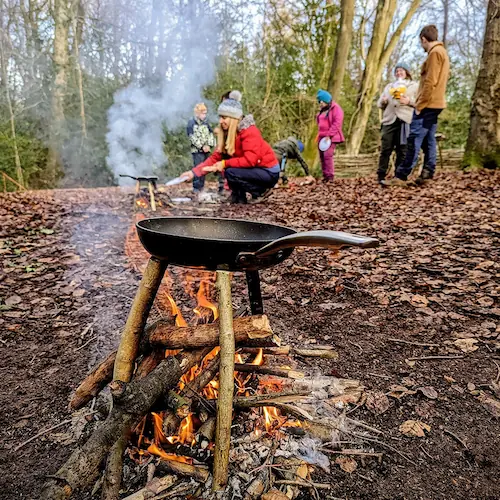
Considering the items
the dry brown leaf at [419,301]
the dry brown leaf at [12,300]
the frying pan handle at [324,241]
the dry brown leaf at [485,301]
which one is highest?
the frying pan handle at [324,241]

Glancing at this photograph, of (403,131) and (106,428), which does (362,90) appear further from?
(106,428)

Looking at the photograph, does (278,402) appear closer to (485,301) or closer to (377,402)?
(377,402)

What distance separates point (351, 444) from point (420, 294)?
1.87 meters

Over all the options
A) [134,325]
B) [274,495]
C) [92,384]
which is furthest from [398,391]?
[92,384]

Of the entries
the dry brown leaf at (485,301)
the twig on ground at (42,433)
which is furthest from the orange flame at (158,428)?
the dry brown leaf at (485,301)

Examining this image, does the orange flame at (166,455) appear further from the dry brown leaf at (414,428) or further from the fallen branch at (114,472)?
the dry brown leaf at (414,428)

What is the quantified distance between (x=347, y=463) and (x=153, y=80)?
1556 cm

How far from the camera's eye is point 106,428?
179cm

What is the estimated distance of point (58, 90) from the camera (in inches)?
582

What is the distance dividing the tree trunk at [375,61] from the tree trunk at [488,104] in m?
5.13

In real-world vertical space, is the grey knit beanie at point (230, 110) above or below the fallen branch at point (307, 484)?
above

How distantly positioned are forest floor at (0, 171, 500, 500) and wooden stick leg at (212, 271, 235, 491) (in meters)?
0.49

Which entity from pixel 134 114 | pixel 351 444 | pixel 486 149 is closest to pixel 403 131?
pixel 486 149

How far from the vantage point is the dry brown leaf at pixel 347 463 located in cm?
186
